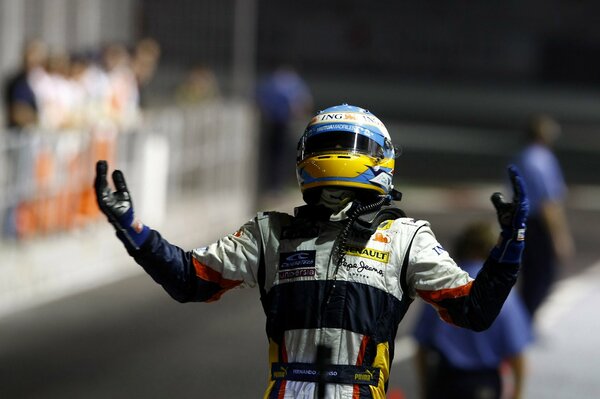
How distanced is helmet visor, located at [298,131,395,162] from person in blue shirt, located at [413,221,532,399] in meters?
3.03

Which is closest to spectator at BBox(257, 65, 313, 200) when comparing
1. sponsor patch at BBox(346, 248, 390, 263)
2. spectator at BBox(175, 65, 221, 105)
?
spectator at BBox(175, 65, 221, 105)

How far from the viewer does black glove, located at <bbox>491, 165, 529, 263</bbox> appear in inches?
168

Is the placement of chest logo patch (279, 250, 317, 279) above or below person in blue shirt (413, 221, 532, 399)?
above

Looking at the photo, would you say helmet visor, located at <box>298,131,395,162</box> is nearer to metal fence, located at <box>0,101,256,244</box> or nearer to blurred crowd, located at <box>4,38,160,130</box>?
metal fence, located at <box>0,101,256,244</box>

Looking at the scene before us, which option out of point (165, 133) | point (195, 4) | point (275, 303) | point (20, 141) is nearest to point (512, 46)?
point (195, 4)

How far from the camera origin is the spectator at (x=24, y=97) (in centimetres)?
1463

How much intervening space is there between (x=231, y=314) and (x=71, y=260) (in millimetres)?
1981

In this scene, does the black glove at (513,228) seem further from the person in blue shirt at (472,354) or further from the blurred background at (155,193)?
the blurred background at (155,193)

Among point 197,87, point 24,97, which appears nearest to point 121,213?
point 24,97

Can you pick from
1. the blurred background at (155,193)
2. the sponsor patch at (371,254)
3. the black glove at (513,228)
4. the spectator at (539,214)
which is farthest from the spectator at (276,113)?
the black glove at (513,228)

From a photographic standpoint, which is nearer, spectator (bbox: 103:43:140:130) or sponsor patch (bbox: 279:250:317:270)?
sponsor patch (bbox: 279:250:317:270)

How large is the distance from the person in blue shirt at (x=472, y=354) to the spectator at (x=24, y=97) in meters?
7.82

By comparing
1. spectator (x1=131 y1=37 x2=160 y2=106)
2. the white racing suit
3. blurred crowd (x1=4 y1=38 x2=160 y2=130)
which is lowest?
the white racing suit

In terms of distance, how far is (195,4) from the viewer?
20.3 m
